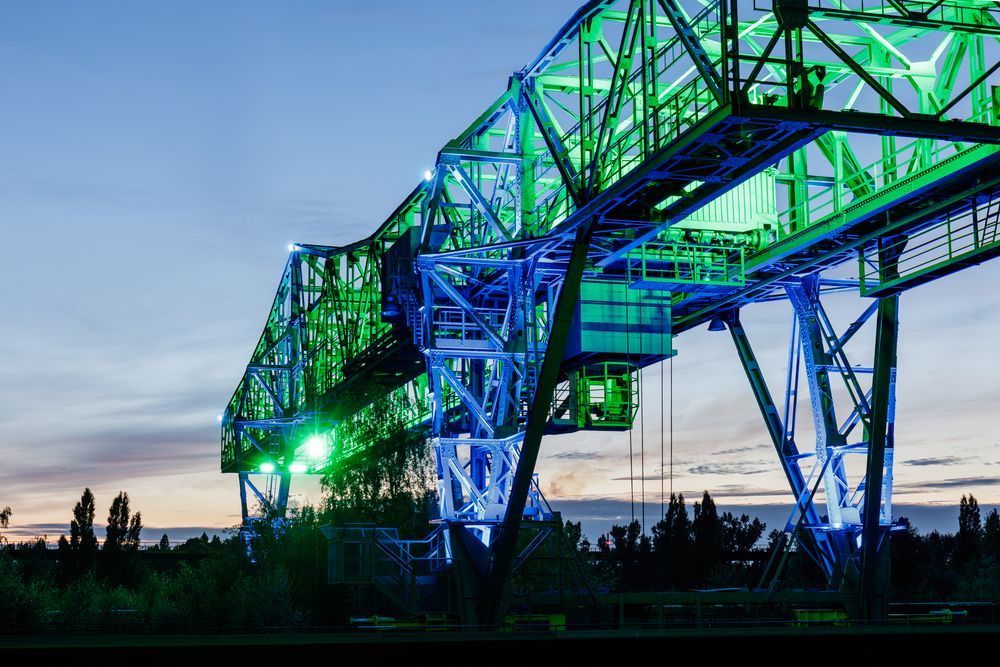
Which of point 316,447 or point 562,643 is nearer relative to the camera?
point 562,643

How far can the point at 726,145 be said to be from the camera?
29.6 m

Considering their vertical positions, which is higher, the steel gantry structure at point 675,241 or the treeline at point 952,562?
the steel gantry structure at point 675,241

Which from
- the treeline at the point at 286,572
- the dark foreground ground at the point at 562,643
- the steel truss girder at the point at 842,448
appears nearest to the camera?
the dark foreground ground at the point at 562,643

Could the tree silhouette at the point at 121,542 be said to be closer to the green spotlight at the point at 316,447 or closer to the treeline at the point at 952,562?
the green spotlight at the point at 316,447

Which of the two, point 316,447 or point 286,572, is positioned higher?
point 316,447

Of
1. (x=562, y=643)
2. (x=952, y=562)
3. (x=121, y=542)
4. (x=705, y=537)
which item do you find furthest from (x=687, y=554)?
(x=562, y=643)

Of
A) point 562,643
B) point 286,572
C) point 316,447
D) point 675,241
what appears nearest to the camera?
point 562,643

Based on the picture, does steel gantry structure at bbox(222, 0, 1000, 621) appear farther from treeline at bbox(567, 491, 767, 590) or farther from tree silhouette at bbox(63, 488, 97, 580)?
tree silhouette at bbox(63, 488, 97, 580)

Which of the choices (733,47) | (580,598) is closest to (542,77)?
(733,47)

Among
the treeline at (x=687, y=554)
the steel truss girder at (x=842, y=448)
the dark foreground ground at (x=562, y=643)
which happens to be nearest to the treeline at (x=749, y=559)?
the treeline at (x=687, y=554)

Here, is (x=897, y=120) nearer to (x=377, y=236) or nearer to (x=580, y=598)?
(x=580, y=598)

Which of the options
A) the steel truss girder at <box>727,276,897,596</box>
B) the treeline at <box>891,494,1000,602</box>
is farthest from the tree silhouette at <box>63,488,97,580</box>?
the steel truss girder at <box>727,276,897,596</box>

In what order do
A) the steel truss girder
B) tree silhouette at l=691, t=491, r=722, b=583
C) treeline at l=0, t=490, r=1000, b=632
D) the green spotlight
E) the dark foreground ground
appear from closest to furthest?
the dark foreground ground
the steel truss girder
treeline at l=0, t=490, r=1000, b=632
the green spotlight
tree silhouette at l=691, t=491, r=722, b=583

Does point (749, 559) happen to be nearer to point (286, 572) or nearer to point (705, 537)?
point (705, 537)
